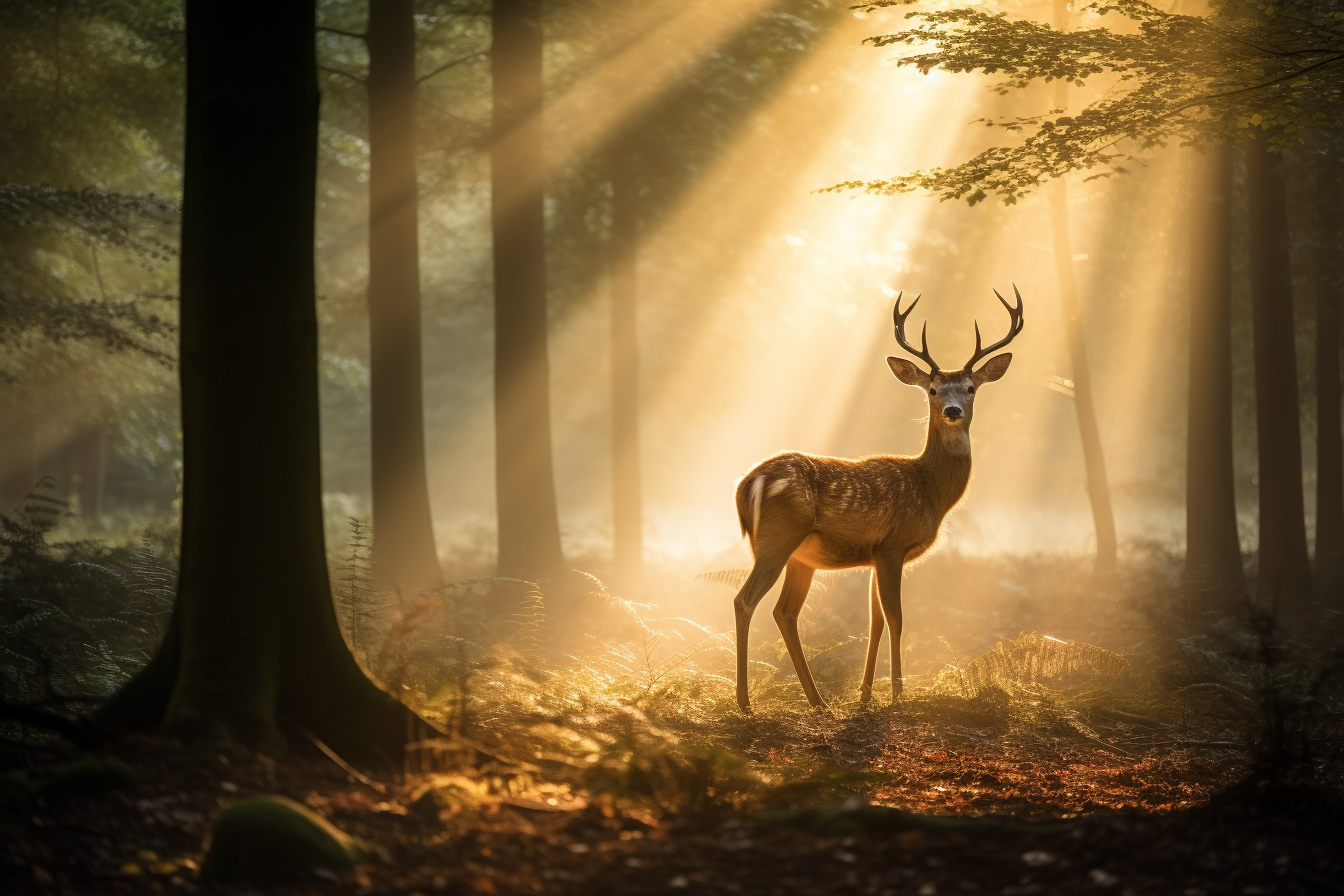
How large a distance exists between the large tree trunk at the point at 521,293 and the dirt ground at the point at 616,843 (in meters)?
8.47

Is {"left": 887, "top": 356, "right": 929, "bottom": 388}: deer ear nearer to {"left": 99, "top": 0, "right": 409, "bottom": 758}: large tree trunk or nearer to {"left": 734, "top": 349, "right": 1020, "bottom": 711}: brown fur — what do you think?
{"left": 734, "top": 349, "right": 1020, "bottom": 711}: brown fur

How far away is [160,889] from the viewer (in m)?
3.88

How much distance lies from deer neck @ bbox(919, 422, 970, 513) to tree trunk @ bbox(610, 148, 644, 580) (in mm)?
8531

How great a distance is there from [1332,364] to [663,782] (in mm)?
14553

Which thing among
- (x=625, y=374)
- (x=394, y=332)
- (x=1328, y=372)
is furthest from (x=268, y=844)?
(x=1328, y=372)

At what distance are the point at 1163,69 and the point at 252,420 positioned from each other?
6.25 metres

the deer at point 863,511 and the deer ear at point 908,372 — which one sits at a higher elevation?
the deer ear at point 908,372

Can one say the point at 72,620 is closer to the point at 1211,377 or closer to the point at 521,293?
the point at 521,293

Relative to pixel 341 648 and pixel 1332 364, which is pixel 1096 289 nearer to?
pixel 1332 364

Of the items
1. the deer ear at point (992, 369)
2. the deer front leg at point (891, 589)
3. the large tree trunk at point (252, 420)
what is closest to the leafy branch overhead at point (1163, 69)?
the deer ear at point (992, 369)

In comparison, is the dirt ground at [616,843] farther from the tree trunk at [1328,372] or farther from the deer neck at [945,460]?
the tree trunk at [1328,372]

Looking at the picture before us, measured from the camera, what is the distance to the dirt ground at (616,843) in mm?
4055

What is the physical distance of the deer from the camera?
858cm

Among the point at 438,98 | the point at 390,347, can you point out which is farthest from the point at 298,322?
the point at 438,98
